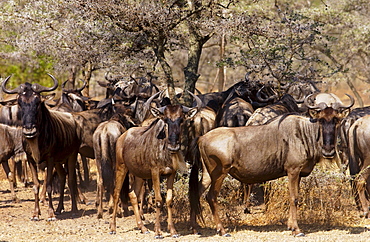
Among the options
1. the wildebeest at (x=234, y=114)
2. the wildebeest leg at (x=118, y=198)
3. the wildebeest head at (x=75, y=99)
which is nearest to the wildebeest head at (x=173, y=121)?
the wildebeest leg at (x=118, y=198)

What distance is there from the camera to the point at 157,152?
8.66m

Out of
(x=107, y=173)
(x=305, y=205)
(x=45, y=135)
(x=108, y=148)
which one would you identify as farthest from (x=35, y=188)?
(x=305, y=205)

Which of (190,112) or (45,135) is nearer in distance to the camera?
(190,112)

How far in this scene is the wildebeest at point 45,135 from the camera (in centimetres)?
1012

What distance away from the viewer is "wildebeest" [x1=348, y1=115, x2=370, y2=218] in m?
9.93

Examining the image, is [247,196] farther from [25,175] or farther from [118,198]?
[25,175]

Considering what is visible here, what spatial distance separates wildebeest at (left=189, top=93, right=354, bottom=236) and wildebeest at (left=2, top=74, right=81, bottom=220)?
10.4 ft

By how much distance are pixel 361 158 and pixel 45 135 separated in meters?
5.67

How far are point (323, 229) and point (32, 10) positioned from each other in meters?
9.60

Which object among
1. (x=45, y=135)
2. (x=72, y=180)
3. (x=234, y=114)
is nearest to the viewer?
(x=45, y=135)

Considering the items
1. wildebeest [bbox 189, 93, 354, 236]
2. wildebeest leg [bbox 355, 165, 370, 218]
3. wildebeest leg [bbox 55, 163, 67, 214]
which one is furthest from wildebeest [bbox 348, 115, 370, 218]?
wildebeest leg [bbox 55, 163, 67, 214]

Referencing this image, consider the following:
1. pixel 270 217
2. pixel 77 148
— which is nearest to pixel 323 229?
pixel 270 217

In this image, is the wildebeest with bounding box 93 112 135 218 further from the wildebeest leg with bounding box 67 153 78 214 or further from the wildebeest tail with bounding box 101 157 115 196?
the wildebeest leg with bounding box 67 153 78 214

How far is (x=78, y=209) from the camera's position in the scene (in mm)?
11742
